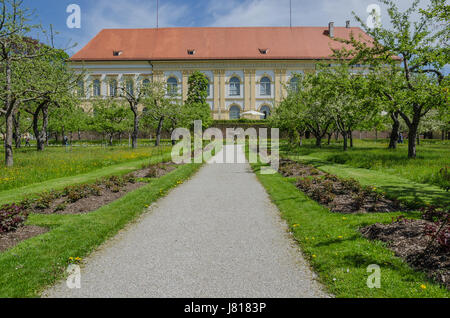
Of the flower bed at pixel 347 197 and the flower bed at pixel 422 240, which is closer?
the flower bed at pixel 422 240

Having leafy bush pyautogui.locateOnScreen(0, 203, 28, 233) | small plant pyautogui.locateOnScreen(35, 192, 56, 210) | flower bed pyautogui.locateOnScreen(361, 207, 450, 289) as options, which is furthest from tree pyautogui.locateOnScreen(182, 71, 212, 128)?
flower bed pyautogui.locateOnScreen(361, 207, 450, 289)

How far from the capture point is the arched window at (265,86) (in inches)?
2356

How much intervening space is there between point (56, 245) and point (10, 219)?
169 centimetres

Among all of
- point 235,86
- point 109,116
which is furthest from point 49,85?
point 235,86

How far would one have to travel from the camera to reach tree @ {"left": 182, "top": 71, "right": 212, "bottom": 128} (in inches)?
1329

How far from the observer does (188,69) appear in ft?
197

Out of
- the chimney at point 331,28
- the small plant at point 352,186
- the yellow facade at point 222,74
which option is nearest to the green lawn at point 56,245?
the small plant at point 352,186

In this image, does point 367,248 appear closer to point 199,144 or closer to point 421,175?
point 421,175

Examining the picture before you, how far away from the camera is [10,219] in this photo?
6.28 m

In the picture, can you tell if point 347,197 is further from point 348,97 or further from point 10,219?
point 348,97

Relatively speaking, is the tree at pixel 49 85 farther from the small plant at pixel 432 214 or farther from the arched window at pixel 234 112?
the arched window at pixel 234 112

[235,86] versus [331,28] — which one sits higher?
[331,28]

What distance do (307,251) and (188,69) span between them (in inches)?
2297
